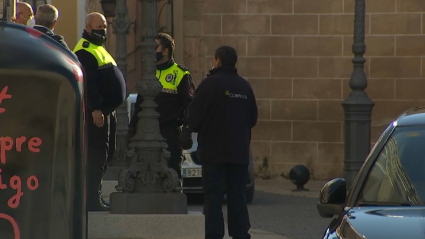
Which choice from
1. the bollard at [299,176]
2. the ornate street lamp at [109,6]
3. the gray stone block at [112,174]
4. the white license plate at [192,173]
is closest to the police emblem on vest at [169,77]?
the gray stone block at [112,174]

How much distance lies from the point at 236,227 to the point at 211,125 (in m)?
0.87

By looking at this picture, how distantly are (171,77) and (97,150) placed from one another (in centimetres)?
143

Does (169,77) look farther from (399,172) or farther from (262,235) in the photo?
(399,172)

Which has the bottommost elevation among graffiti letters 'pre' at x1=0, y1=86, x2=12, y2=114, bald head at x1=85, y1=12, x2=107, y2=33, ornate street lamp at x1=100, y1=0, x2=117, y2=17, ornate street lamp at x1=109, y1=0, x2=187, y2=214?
ornate street lamp at x1=109, y1=0, x2=187, y2=214

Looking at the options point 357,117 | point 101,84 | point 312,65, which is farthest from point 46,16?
point 312,65

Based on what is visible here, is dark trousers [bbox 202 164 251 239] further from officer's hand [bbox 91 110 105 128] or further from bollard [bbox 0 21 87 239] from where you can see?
bollard [bbox 0 21 87 239]

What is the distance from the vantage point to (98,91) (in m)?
8.66

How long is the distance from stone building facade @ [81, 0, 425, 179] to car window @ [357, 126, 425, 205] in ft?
44.4

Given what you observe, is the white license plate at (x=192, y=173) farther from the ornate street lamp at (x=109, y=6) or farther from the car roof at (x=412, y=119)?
the car roof at (x=412, y=119)

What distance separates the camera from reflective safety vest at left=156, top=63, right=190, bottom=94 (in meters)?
10.0

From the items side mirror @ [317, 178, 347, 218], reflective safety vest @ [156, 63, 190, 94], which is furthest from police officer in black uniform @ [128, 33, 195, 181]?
side mirror @ [317, 178, 347, 218]

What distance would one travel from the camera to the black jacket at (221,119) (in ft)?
29.2

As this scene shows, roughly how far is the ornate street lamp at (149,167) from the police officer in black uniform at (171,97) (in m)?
0.47

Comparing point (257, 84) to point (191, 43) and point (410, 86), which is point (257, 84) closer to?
point (191, 43)
